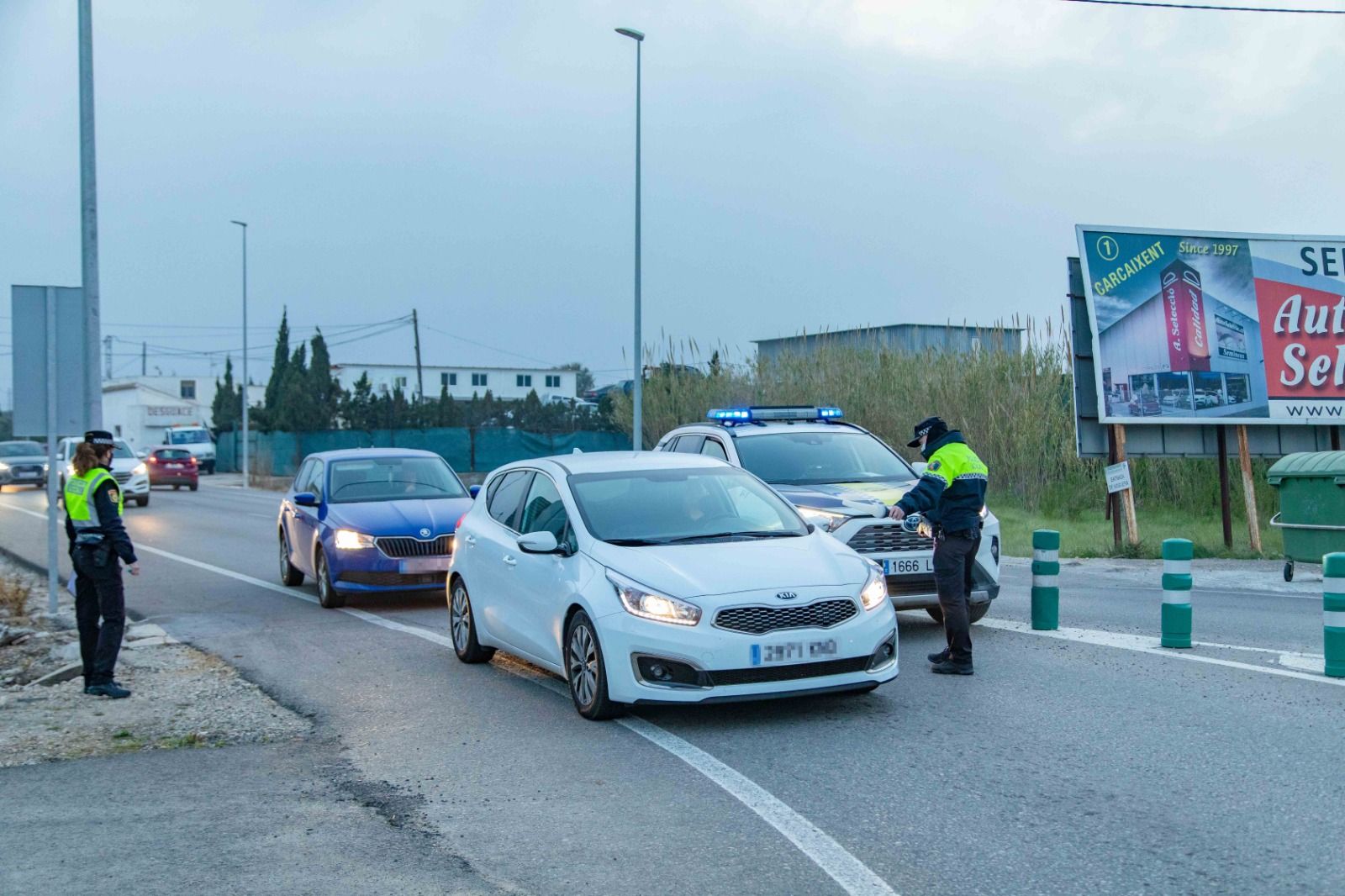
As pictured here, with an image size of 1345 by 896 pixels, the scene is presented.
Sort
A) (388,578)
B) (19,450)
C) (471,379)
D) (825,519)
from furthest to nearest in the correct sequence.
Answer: (471,379)
(19,450)
(388,578)
(825,519)

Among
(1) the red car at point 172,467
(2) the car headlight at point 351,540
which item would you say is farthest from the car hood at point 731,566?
(1) the red car at point 172,467

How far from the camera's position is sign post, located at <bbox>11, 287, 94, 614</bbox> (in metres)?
11.6

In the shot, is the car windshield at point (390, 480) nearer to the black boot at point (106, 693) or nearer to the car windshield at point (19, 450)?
the black boot at point (106, 693)

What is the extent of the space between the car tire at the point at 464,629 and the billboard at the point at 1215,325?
11591 mm

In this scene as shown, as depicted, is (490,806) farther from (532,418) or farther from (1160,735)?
(532,418)

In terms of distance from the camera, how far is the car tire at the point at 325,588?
1280 centimetres

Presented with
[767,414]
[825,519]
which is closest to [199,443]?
[767,414]

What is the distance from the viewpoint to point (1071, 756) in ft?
21.1

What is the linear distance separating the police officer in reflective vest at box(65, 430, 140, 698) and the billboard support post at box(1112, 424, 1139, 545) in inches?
534

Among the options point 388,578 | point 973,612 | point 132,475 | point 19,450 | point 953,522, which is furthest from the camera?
point 19,450

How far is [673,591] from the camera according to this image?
714cm

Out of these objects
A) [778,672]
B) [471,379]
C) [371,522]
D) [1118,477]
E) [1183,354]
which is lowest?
[778,672]

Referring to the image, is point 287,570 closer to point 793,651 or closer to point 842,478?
point 842,478

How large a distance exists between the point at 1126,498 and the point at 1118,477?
0.90 metres
